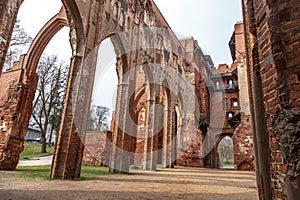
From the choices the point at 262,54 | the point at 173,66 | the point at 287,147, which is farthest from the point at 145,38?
the point at 287,147

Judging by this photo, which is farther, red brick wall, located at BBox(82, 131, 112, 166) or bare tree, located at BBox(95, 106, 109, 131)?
bare tree, located at BBox(95, 106, 109, 131)

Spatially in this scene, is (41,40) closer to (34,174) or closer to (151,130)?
(34,174)

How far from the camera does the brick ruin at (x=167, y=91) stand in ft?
6.77

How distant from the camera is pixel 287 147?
185 cm

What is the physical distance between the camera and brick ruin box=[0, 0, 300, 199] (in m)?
2.06

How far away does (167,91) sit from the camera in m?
17.4

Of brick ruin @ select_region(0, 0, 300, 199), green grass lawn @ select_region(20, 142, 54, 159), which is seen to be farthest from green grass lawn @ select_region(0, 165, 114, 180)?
green grass lawn @ select_region(20, 142, 54, 159)

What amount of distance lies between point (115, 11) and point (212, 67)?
2447cm

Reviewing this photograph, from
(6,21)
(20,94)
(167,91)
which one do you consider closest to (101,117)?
(167,91)

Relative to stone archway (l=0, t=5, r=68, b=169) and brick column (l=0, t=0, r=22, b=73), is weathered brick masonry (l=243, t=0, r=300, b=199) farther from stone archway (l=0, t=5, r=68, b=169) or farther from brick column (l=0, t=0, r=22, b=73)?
stone archway (l=0, t=5, r=68, b=169)

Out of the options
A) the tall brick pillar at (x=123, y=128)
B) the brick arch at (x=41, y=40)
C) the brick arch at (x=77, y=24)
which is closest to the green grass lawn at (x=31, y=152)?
the brick arch at (x=41, y=40)

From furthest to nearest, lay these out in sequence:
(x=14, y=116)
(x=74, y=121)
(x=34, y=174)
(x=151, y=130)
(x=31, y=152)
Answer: (x=31, y=152), (x=151, y=130), (x=14, y=116), (x=34, y=174), (x=74, y=121)

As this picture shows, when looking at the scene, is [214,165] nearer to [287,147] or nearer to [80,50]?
[80,50]

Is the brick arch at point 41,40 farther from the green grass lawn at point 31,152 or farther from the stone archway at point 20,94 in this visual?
the green grass lawn at point 31,152
